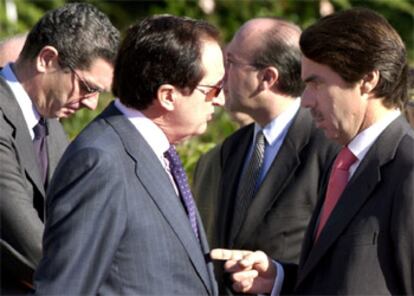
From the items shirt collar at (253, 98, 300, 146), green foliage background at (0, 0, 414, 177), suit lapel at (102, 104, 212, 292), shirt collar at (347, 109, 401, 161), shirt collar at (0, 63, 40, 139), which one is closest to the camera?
suit lapel at (102, 104, 212, 292)

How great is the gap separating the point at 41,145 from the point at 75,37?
50cm

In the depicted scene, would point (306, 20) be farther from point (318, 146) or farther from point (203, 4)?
point (318, 146)

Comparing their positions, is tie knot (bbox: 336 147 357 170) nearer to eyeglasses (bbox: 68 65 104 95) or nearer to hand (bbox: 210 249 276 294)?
hand (bbox: 210 249 276 294)

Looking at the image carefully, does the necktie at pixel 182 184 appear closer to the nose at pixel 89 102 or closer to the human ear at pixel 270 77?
the nose at pixel 89 102

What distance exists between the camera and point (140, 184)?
341 centimetres

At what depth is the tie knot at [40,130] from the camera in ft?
15.7

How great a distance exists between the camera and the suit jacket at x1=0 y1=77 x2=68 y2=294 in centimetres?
384

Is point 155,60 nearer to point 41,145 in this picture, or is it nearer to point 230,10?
point 41,145

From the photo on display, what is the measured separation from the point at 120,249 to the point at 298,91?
2277 mm

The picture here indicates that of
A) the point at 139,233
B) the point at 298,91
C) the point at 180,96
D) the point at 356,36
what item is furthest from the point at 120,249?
the point at 298,91

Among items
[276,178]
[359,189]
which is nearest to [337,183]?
[359,189]

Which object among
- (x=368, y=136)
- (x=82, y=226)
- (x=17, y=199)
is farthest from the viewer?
(x=17, y=199)

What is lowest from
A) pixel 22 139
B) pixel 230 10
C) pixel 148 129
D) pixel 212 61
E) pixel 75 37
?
pixel 230 10

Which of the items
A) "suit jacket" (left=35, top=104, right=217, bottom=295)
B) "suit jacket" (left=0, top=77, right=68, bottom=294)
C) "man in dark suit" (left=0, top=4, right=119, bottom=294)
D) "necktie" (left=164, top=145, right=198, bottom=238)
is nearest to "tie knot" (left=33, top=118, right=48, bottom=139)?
"man in dark suit" (left=0, top=4, right=119, bottom=294)
